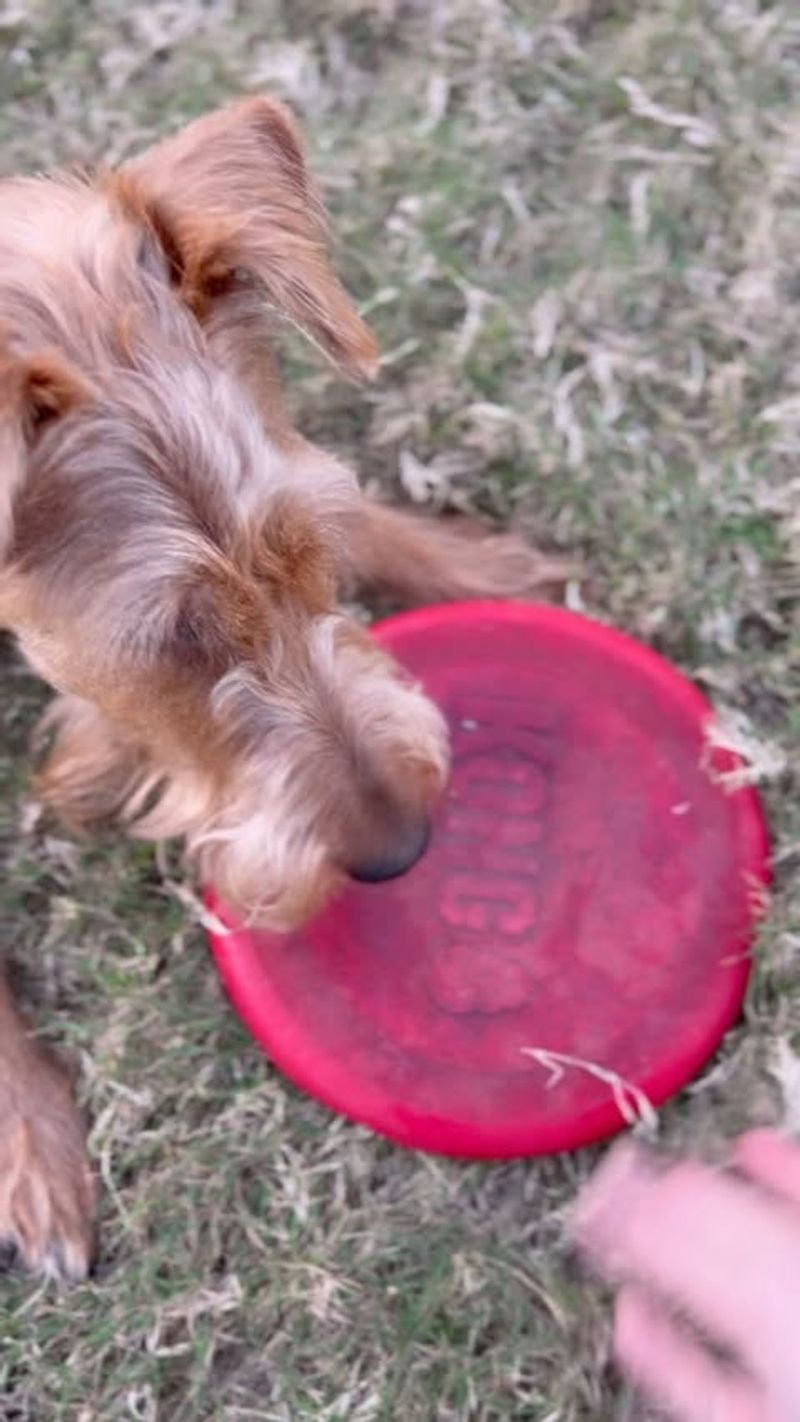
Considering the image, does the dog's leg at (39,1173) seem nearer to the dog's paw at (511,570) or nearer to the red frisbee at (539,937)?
the red frisbee at (539,937)

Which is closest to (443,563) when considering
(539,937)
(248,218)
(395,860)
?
(539,937)

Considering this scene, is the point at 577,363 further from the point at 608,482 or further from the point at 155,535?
the point at 155,535

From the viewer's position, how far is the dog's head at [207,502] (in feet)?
8.93

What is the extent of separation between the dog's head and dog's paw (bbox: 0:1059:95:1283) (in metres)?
0.85

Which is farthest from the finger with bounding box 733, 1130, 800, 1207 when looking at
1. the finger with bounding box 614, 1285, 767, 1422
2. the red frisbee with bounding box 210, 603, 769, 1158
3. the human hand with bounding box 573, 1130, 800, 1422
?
the red frisbee with bounding box 210, 603, 769, 1158

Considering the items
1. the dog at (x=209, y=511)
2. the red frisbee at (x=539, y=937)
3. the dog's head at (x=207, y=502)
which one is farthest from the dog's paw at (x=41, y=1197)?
the dog's head at (x=207, y=502)

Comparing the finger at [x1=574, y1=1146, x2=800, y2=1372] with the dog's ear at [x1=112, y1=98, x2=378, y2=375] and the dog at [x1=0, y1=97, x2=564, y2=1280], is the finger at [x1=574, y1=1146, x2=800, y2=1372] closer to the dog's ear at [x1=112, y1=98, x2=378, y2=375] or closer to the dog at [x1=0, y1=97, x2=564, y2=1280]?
the dog at [x1=0, y1=97, x2=564, y2=1280]

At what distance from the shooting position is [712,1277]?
2.91 m

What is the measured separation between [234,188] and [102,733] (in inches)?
50.8

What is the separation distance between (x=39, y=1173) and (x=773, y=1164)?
1.62m

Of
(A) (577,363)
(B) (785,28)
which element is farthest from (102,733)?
(B) (785,28)

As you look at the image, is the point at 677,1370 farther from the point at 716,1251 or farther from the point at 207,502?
the point at 207,502

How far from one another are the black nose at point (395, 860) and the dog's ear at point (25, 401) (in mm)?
1035

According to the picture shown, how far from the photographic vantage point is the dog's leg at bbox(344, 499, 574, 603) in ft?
13.5
